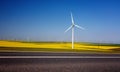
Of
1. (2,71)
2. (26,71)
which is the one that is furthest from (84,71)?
(2,71)

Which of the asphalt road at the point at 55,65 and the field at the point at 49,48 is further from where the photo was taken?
the field at the point at 49,48

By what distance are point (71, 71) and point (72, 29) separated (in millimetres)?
35681

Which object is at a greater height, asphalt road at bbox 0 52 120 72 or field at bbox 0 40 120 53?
asphalt road at bbox 0 52 120 72

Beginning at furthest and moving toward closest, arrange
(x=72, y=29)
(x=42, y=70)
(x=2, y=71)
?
(x=72, y=29)
(x=42, y=70)
(x=2, y=71)

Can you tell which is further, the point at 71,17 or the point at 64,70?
the point at 71,17

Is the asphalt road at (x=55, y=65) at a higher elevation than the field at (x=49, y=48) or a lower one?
higher

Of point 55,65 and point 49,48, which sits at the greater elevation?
point 55,65

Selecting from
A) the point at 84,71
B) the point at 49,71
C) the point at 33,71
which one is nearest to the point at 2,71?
the point at 33,71

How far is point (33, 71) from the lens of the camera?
8.09m

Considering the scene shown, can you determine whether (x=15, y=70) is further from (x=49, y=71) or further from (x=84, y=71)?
(x=84, y=71)

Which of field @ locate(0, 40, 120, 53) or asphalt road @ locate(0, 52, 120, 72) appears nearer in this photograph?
asphalt road @ locate(0, 52, 120, 72)

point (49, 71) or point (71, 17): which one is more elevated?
point (71, 17)

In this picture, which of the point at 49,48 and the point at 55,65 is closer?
the point at 55,65

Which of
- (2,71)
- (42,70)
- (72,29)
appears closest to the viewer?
(2,71)
